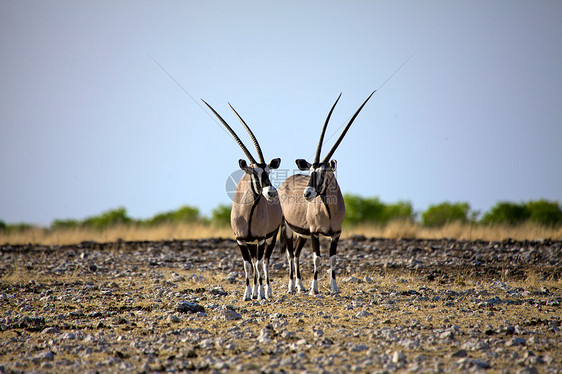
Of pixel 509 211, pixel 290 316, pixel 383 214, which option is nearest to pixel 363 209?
pixel 383 214

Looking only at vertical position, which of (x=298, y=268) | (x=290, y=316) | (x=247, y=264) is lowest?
(x=290, y=316)

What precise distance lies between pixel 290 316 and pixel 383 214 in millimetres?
30123

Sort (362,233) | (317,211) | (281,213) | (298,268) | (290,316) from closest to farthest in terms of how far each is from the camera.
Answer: (290,316), (317,211), (281,213), (298,268), (362,233)

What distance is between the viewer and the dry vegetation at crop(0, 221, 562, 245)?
2098 cm

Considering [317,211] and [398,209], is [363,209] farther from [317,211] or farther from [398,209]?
[317,211]

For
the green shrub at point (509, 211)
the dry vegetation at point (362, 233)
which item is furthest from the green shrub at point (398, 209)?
the dry vegetation at point (362, 233)

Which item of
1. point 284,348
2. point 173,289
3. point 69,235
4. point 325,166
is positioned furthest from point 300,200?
point 69,235

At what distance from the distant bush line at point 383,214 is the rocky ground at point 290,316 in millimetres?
16124

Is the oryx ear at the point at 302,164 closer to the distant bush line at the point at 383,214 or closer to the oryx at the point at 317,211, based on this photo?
the oryx at the point at 317,211

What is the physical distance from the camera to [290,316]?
29.7 ft

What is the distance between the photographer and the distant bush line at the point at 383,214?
32.5m

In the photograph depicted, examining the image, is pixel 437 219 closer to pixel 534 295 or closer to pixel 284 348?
pixel 534 295

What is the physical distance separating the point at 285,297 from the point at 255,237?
136 centimetres

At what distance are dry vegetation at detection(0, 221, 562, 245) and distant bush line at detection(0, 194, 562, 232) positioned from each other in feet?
19.3
